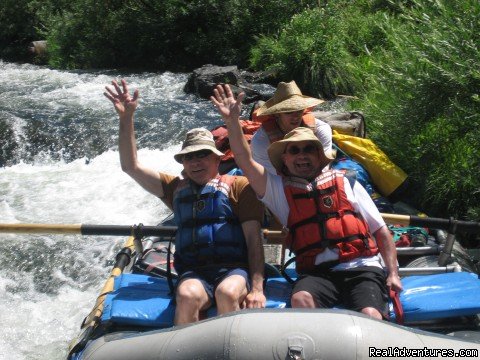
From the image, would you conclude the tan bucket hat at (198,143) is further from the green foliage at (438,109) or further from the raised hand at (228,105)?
the green foliage at (438,109)

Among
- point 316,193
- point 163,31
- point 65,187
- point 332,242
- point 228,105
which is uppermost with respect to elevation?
point 163,31

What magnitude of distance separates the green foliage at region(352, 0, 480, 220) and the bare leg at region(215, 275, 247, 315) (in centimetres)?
242

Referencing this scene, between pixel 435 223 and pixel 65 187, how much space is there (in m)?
4.64

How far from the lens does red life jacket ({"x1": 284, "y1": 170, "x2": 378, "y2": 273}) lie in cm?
296

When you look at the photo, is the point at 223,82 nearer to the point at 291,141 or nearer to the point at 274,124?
the point at 274,124

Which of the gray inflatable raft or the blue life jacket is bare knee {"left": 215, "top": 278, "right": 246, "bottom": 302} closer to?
the blue life jacket

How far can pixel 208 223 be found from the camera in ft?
10.1

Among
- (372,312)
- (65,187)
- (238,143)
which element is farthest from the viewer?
(65,187)

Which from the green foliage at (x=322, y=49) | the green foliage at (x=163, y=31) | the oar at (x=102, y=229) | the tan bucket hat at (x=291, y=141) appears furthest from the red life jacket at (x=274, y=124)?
the green foliage at (x=163, y=31)

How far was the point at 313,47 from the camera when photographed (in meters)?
10.6

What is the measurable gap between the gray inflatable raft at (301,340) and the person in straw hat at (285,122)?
1.59 m

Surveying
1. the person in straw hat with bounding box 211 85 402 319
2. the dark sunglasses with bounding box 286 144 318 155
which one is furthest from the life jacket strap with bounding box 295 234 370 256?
the dark sunglasses with bounding box 286 144 318 155

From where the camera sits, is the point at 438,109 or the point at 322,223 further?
the point at 438,109

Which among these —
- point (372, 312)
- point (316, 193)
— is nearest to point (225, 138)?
point (316, 193)
